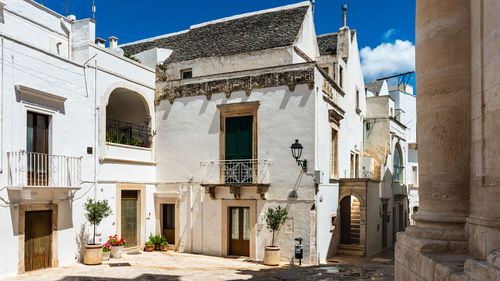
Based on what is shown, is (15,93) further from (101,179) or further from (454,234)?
(454,234)

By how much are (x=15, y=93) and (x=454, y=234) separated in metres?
11.7

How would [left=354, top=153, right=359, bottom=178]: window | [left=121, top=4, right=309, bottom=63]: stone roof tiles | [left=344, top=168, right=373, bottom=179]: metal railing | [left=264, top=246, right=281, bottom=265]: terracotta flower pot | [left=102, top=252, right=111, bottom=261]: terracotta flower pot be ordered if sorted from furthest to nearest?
[left=354, top=153, right=359, bottom=178]: window < [left=344, top=168, right=373, bottom=179]: metal railing < [left=121, top=4, right=309, bottom=63]: stone roof tiles < [left=102, top=252, right=111, bottom=261]: terracotta flower pot < [left=264, top=246, right=281, bottom=265]: terracotta flower pot

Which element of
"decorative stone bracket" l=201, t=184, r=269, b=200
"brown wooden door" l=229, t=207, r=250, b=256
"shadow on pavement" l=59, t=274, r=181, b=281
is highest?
"decorative stone bracket" l=201, t=184, r=269, b=200

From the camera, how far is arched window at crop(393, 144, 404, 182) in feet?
78.1

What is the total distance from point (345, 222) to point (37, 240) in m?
13.3

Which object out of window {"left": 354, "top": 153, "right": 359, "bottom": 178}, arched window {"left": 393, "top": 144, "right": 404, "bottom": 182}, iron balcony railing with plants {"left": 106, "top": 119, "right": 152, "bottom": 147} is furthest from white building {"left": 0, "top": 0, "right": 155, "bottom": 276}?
arched window {"left": 393, "top": 144, "right": 404, "bottom": 182}

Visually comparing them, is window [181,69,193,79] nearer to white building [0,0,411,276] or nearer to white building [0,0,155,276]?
white building [0,0,411,276]

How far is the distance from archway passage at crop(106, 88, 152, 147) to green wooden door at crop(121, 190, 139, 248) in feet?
6.72

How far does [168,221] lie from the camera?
56.9 feet

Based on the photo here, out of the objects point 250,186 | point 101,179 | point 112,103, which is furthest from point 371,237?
point 112,103

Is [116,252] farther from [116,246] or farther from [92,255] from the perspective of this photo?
[92,255]

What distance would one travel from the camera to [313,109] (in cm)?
1459

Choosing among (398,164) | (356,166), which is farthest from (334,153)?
(398,164)

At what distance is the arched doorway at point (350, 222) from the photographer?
771 inches
